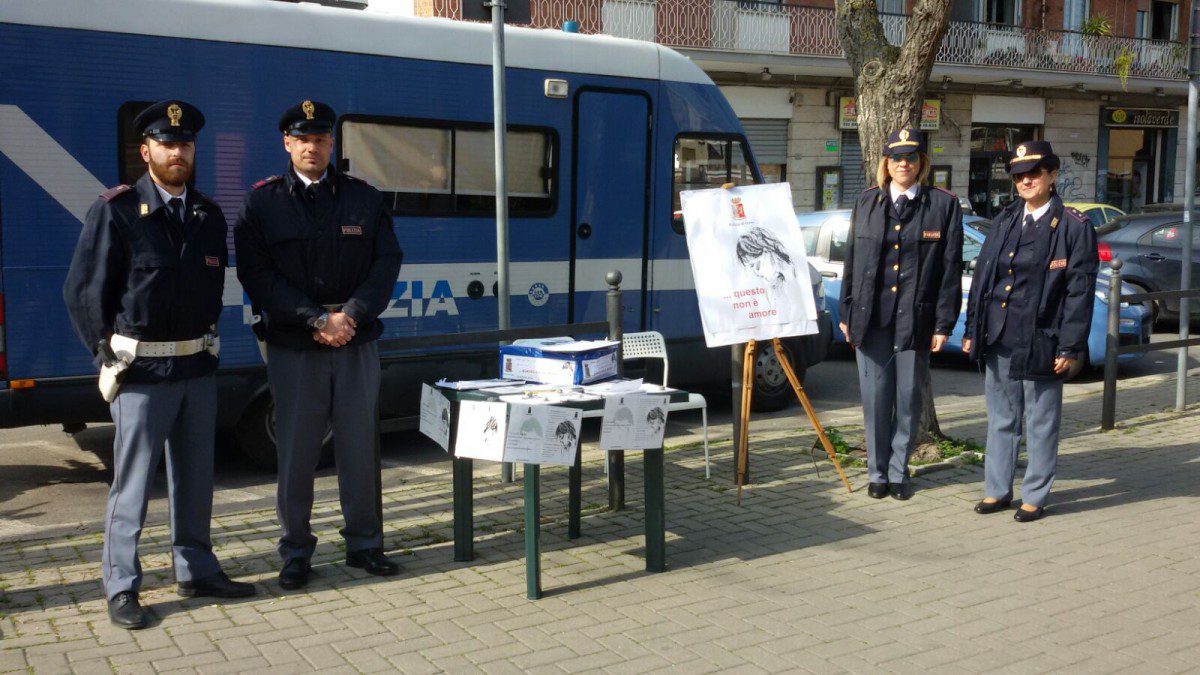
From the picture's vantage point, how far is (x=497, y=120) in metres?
6.90

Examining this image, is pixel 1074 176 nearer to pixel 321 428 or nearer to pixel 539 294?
pixel 539 294

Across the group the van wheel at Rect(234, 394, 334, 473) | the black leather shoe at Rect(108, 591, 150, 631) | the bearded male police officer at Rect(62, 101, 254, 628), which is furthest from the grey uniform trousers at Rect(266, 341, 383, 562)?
the van wheel at Rect(234, 394, 334, 473)

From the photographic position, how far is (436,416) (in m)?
5.56

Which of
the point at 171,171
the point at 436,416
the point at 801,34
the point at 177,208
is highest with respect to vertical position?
the point at 801,34

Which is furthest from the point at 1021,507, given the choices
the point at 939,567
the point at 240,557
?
the point at 240,557

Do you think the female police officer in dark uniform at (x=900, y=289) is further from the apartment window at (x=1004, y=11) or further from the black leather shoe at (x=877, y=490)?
the apartment window at (x=1004, y=11)

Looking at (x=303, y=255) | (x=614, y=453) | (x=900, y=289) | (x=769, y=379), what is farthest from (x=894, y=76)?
(x=303, y=255)

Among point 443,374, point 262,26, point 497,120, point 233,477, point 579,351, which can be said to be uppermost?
point 262,26

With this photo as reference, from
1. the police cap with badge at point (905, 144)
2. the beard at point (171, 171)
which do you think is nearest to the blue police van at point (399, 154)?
the beard at point (171, 171)

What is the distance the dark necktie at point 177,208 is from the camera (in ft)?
16.0

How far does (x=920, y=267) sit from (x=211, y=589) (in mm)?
4085

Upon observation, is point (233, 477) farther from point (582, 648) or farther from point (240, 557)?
point (582, 648)

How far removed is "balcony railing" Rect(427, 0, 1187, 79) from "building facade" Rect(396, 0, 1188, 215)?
A: 3 centimetres

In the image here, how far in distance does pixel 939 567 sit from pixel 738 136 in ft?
15.9
